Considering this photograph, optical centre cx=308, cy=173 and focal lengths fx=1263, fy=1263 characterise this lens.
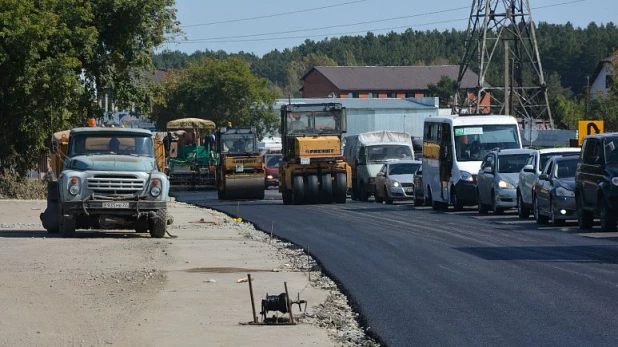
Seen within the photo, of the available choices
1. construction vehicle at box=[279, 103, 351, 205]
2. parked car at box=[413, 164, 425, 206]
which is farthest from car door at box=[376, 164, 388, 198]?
parked car at box=[413, 164, 425, 206]

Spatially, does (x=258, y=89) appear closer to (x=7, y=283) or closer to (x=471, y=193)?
(x=471, y=193)

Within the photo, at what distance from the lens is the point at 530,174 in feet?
105

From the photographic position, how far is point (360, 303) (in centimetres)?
1456

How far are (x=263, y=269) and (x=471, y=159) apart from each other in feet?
65.2

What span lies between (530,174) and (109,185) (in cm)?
1159

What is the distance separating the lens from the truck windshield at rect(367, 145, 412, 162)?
2028 inches

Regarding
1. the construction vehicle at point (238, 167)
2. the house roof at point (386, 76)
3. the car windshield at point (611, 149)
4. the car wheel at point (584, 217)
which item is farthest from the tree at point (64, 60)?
the house roof at point (386, 76)

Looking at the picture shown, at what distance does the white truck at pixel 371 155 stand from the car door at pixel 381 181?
2099mm

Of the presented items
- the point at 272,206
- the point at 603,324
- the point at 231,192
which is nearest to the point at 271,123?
the point at 231,192

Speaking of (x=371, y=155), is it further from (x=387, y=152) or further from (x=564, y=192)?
(x=564, y=192)

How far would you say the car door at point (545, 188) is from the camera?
95.2 ft

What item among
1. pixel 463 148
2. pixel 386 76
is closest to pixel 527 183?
pixel 463 148

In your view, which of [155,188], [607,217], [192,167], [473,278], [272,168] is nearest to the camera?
[473,278]

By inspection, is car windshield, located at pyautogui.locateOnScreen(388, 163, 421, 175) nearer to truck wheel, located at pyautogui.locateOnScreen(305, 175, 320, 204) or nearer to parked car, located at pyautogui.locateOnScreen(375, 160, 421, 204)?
parked car, located at pyautogui.locateOnScreen(375, 160, 421, 204)
